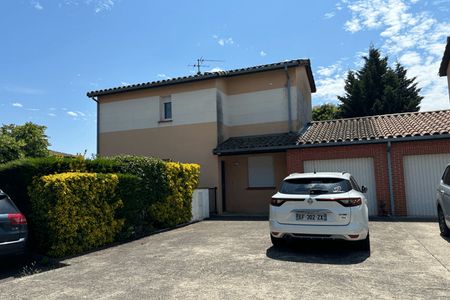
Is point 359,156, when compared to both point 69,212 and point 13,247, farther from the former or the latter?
point 13,247

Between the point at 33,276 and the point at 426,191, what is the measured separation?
12.3m

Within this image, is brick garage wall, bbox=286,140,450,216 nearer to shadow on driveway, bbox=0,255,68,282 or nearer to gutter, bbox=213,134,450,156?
gutter, bbox=213,134,450,156

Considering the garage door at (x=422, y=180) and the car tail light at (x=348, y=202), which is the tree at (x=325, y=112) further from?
the car tail light at (x=348, y=202)

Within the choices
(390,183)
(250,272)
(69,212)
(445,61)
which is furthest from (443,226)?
(445,61)

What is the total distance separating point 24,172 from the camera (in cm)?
798

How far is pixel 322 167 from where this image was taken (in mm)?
14242

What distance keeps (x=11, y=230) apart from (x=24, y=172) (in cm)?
183

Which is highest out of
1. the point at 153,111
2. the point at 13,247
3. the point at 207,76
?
the point at 207,76

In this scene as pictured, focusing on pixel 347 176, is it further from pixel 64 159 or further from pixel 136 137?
pixel 136 137

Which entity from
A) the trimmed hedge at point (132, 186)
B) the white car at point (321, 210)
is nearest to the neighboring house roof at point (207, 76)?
the trimmed hedge at point (132, 186)

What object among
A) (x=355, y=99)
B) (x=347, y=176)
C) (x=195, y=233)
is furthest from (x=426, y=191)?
(x=355, y=99)

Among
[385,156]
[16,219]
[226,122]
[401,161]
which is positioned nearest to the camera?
[16,219]

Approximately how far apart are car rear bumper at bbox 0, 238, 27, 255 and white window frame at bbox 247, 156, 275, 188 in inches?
425

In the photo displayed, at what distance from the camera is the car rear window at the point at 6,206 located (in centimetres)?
654
